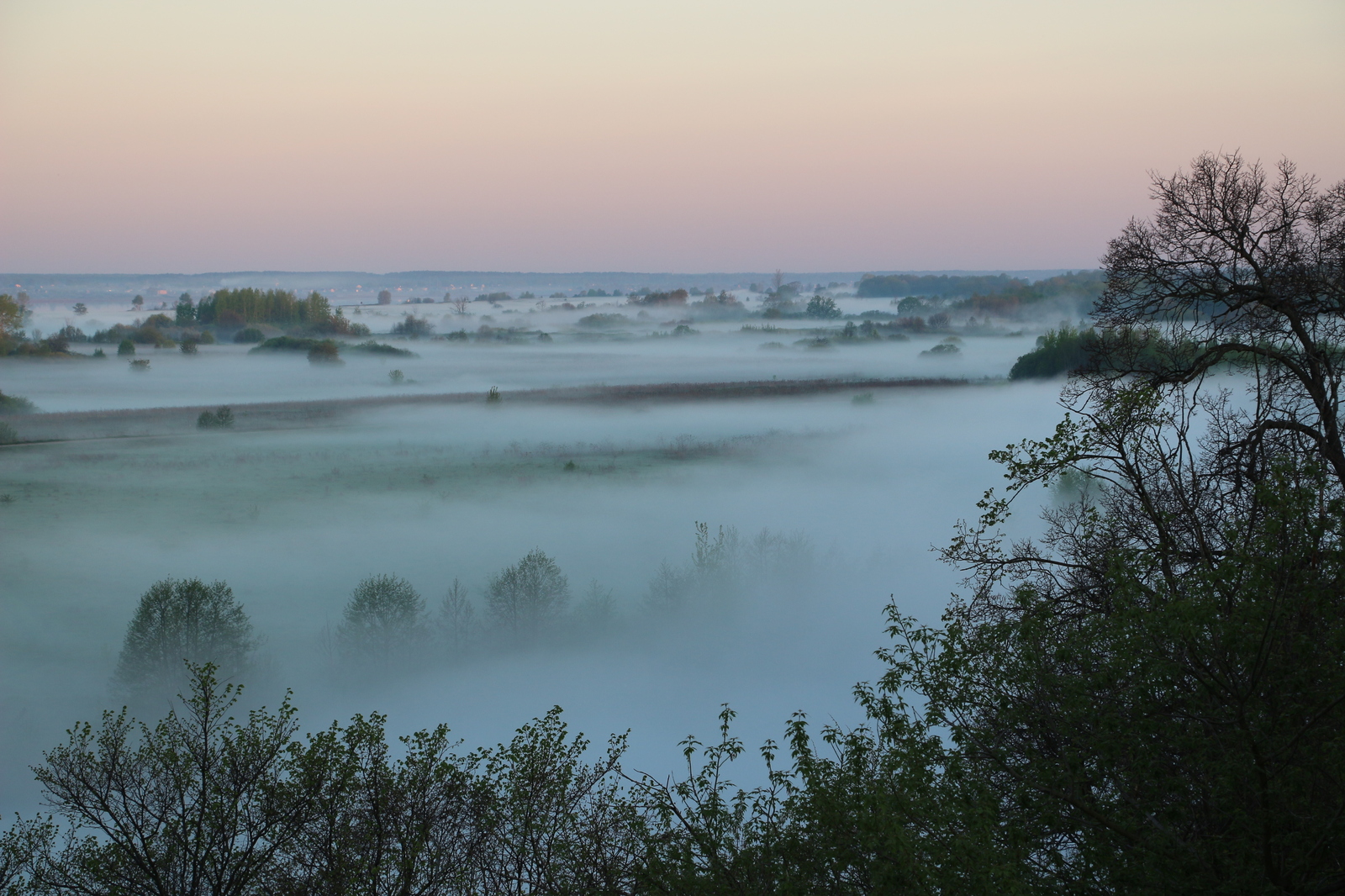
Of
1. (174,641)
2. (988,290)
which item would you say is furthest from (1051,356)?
(174,641)

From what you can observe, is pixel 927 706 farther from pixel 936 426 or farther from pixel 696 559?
pixel 936 426

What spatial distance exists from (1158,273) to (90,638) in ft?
247

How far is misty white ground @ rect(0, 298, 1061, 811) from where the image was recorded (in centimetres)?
7481

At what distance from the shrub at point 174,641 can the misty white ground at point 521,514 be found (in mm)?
4016

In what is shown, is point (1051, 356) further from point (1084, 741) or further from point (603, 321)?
point (603, 321)

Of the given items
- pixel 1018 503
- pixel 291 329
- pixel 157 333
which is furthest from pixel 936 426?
pixel 157 333

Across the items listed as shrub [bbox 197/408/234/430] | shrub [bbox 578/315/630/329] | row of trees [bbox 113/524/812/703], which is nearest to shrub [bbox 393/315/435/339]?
shrub [bbox 197/408/234/430]

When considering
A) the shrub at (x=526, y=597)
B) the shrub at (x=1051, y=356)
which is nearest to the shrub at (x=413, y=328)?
the shrub at (x=526, y=597)

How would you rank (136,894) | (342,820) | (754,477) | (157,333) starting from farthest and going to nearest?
(754,477), (157,333), (342,820), (136,894)

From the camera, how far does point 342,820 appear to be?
713 inches

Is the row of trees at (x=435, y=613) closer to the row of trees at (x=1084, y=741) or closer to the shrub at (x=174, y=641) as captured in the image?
the shrub at (x=174, y=641)

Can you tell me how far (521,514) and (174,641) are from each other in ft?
167

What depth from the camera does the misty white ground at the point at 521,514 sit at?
74812 mm

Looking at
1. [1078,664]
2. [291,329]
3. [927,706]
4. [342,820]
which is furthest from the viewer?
[291,329]
